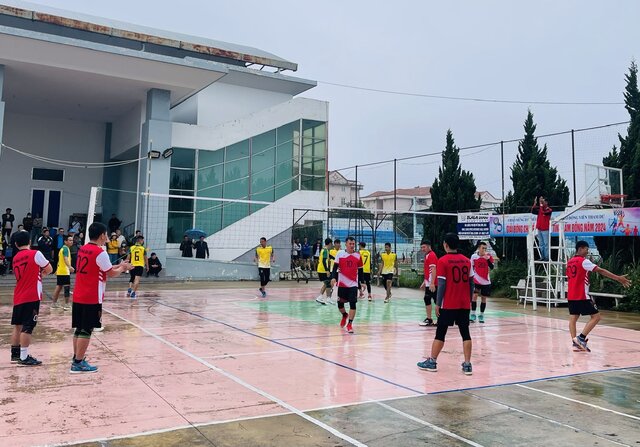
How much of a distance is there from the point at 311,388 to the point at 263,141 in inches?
775

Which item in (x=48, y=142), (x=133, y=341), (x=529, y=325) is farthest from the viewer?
(x=48, y=142)

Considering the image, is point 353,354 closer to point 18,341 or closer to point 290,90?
point 18,341

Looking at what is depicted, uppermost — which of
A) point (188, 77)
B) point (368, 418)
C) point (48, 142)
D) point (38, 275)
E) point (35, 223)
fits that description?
point (188, 77)

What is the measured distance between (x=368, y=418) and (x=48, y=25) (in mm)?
23285

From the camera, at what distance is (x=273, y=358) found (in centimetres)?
693

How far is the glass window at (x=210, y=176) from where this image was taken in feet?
74.5

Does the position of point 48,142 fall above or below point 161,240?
above

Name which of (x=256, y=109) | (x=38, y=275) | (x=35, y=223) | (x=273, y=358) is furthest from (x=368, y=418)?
(x=256, y=109)

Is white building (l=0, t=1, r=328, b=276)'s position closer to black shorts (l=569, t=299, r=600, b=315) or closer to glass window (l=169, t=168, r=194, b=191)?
glass window (l=169, t=168, r=194, b=191)

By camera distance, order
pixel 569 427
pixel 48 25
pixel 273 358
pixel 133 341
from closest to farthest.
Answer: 1. pixel 569 427
2. pixel 273 358
3. pixel 133 341
4. pixel 48 25

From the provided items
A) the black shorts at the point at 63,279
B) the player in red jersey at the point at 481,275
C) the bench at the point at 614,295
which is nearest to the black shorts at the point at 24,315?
the black shorts at the point at 63,279

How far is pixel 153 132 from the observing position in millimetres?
20625

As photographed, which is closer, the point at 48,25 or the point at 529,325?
the point at 529,325

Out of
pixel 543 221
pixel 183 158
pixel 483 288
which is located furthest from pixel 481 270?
pixel 183 158
